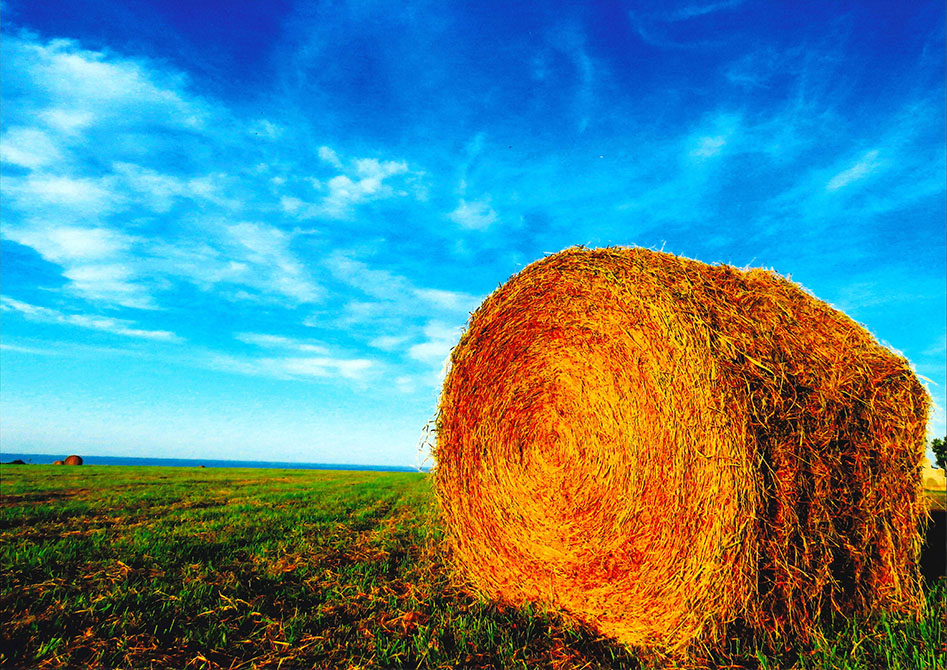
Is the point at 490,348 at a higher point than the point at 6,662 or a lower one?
higher

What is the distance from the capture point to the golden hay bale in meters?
3.70

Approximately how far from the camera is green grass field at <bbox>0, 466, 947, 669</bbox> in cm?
363

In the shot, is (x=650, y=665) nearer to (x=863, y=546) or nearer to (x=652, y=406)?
(x=652, y=406)

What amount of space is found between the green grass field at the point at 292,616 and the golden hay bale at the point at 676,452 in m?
0.31

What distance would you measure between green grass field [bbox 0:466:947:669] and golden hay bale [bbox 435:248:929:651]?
0.31 metres

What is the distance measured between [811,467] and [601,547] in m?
1.68

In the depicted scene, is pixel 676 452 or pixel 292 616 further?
pixel 292 616

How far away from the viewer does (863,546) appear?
4.37m

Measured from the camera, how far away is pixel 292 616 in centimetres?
435

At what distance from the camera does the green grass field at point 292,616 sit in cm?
363

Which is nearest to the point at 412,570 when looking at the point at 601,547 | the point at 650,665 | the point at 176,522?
the point at 601,547

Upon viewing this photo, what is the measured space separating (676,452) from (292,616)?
3.28m

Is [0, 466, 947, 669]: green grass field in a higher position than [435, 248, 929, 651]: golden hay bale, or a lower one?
lower

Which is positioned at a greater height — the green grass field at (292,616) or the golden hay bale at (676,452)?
the golden hay bale at (676,452)
